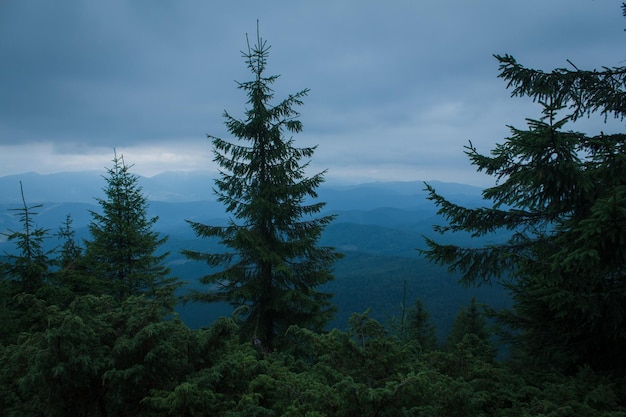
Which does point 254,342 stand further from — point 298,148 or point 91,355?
point 298,148

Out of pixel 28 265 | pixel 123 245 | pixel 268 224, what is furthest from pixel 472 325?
pixel 28 265

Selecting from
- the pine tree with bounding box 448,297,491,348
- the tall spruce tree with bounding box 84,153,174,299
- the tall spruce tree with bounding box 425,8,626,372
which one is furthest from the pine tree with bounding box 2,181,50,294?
the pine tree with bounding box 448,297,491,348

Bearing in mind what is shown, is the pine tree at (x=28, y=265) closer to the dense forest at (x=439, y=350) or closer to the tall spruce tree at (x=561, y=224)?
the dense forest at (x=439, y=350)

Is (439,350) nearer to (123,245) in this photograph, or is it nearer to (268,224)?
(268,224)

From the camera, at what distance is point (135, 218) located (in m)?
15.4

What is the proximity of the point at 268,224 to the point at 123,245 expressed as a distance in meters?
8.15

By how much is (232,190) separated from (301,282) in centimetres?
419

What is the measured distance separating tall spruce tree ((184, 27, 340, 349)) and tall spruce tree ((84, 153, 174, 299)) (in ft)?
14.4

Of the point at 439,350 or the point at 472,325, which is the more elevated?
the point at 439,350

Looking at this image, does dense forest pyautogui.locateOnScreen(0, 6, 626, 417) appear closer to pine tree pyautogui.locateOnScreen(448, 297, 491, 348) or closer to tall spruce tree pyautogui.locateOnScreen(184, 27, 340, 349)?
tall spruce tree pyautogui.locateOnScreen(184, 27, 340, 349)

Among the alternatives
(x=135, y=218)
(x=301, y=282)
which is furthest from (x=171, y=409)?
(x=135, y=218)

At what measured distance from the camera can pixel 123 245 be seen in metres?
14.3

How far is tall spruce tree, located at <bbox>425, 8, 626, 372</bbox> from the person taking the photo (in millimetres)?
4043

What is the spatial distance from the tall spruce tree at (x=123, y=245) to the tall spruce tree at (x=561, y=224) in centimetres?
1238
